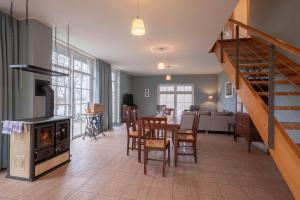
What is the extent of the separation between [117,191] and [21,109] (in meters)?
2.39

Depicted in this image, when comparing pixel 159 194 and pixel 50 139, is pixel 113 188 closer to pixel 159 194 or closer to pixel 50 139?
pixel 159 194

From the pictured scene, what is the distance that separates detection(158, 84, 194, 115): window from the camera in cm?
998

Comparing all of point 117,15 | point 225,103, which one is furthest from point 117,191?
point 225,103

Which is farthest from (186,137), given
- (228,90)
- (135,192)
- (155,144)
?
(228,90)

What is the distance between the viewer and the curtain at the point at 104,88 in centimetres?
619

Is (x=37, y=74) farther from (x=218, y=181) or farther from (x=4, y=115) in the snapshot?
(x=218, y=181)

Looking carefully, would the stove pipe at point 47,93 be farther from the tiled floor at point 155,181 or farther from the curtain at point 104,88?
the curtain at point 104,88

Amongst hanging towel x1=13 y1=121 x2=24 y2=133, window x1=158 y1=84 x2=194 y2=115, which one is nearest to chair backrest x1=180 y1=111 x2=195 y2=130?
window x1=158 y1=84 x2=194 y2=115

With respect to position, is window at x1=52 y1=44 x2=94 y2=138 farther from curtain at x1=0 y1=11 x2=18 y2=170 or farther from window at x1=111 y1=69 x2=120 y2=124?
window at x1=111 y1=69 x2=120 y2=124

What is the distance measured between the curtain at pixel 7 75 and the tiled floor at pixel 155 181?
1.92 feet

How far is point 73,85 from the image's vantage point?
518cm

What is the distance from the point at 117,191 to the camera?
2314 millimetres

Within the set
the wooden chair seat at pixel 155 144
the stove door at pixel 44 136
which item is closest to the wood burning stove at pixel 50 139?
the stove door at pixel 44 136

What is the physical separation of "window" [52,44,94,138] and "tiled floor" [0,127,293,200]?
1.72 m
